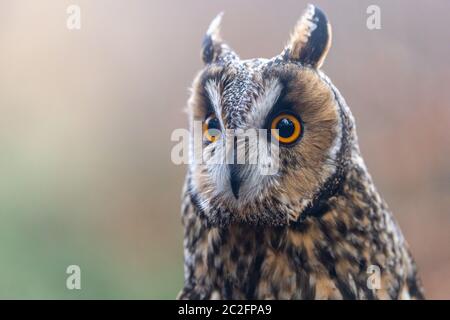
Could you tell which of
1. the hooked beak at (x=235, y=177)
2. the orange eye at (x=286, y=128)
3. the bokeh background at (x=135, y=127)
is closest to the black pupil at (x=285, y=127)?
the orange eye at (x=286, y=128)

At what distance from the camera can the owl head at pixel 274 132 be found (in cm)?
98

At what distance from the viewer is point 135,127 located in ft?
4.88

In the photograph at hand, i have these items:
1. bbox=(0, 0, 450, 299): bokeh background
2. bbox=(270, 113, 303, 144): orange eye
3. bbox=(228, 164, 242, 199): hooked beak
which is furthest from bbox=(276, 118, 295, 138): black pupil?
bbox=(0, 0, 450, 299): bokeh background

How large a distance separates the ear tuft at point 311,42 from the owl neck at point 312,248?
29cm

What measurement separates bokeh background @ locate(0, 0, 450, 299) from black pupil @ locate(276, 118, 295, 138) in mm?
367

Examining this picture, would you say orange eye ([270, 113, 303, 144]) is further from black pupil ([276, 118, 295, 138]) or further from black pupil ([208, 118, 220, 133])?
black pupil ([208, 118, 220, 133])

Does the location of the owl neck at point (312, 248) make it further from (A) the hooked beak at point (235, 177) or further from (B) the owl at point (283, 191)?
(A) the hooked beak at point (235, 177)

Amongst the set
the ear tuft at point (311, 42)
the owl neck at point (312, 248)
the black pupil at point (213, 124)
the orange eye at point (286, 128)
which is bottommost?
the owl neck at point (312, 248)
